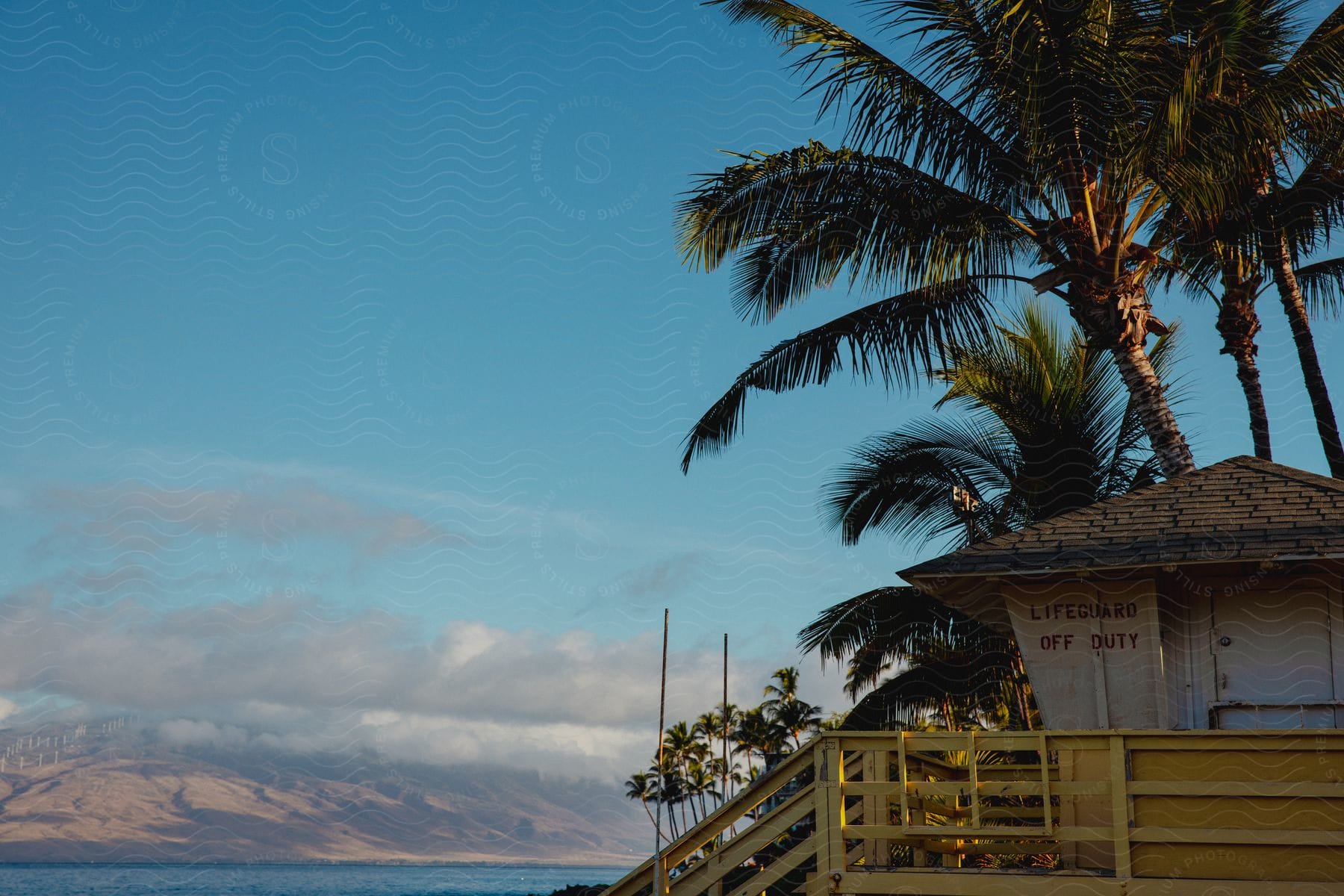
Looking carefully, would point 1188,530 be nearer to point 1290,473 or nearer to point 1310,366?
point 1290,473

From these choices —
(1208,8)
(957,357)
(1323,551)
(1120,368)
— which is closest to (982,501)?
(957,357)

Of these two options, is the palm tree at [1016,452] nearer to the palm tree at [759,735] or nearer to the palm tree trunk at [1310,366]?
the palm tree trunk at [1310,366]

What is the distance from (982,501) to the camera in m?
17.3

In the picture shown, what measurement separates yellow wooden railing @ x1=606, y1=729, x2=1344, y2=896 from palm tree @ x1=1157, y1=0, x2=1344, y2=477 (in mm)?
6035

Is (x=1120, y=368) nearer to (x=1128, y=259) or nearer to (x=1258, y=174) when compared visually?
(x=1128, y=259)

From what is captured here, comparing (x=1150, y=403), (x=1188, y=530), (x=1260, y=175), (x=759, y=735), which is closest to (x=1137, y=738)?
(x=1188, y=530)

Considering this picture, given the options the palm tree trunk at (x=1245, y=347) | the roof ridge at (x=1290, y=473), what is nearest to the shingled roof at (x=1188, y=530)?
the roof ridge at (x=1290, y=473)

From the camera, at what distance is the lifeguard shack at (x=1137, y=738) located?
26.0ft

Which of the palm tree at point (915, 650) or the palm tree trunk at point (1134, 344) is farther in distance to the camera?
the palm tree at point (915, 650)

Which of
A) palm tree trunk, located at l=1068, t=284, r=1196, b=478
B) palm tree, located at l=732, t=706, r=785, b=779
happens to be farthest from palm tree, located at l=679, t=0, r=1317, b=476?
palm tree, located at l=732, t=706, r=785, b=779

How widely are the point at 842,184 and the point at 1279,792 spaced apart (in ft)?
25.6

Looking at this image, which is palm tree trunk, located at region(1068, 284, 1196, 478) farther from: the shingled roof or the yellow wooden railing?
the yellow wooden railing

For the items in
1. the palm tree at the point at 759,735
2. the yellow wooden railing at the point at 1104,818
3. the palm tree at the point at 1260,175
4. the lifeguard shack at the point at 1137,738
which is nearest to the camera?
the yellow wooden railing at the point at 1104,818

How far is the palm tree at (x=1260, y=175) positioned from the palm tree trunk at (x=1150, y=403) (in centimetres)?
149
